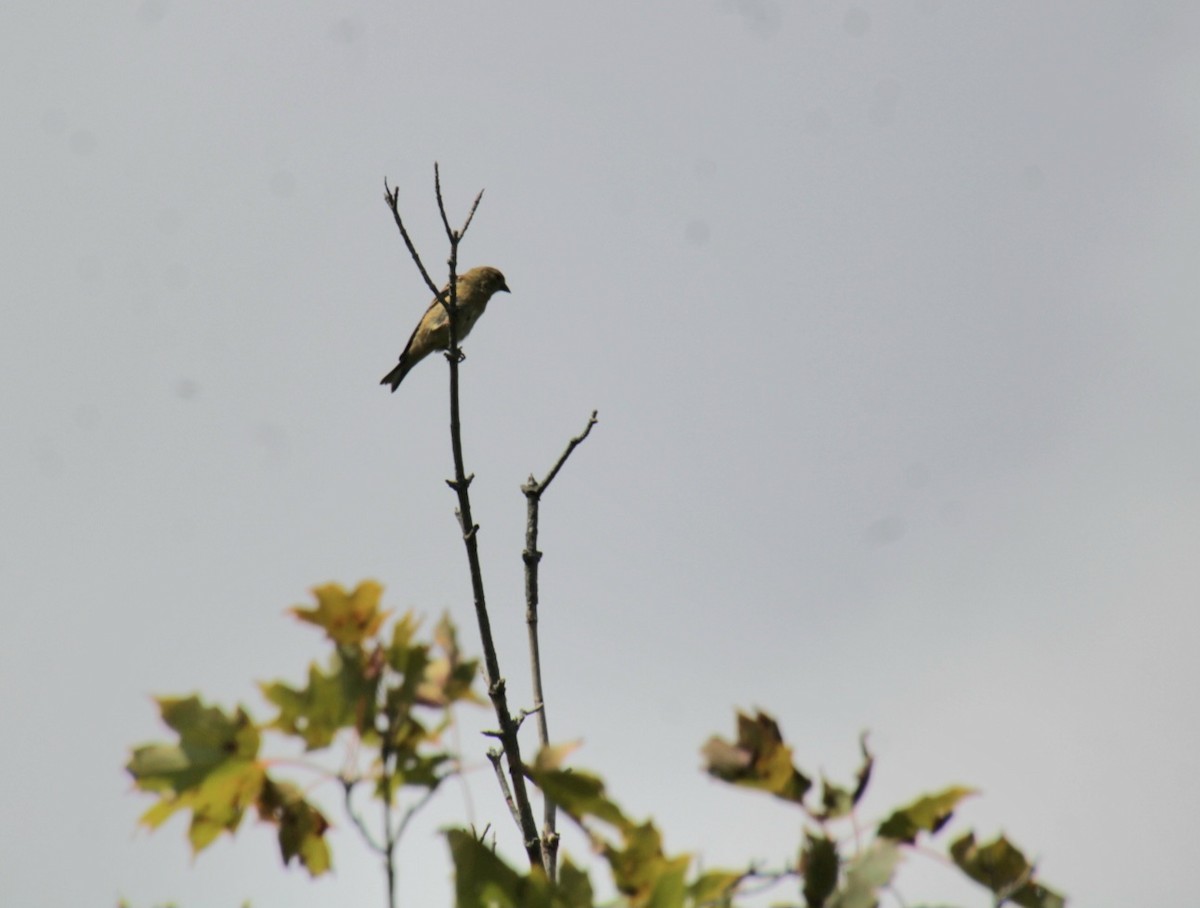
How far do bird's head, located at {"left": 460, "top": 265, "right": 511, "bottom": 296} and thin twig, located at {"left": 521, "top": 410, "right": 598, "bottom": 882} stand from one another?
951cm

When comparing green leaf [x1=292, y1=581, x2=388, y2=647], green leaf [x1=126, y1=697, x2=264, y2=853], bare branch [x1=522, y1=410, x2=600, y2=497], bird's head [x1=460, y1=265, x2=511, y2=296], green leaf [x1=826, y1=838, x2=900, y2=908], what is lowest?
green leaf [x1=826, y1=838, x2=900, y2=908]

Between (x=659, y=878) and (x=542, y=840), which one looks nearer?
(x=659, y=878)

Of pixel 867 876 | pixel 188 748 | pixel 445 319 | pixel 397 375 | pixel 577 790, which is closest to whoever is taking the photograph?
pixel 867 876

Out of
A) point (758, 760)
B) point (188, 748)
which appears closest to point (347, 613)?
point (188, 748)

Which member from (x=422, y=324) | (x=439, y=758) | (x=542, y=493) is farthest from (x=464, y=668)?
(x=422, y=324)

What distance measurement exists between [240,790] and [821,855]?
2.96 feet

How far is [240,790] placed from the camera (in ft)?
6.63

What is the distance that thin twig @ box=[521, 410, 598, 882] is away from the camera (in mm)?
3791

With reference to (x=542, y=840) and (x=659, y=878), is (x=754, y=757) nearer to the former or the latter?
(x=659, y=878)

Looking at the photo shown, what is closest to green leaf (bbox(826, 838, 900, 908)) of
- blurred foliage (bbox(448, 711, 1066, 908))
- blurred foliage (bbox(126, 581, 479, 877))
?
blurred foliage (bbox(448, 711, 1066, 908))

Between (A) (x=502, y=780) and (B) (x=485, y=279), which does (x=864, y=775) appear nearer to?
(A) (x=502, y=780)

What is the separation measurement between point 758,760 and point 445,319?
37.5 feet

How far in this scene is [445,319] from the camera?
13.2 meters

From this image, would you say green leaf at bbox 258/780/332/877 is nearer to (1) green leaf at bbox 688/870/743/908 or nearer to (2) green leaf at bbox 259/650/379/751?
(2) green leaf at bbox 259/650/379/751
